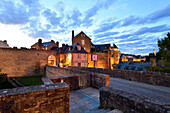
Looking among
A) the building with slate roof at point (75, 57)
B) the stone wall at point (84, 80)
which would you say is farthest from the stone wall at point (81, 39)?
the stone wall at point (84, 80)

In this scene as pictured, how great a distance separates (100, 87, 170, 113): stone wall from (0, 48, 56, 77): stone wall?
97.1 ft

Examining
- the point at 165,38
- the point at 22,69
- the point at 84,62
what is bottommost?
the point at 22,69

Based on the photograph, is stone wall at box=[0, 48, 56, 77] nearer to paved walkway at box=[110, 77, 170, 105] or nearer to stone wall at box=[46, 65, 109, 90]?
stone wall at box=[46, 65, 109, 90]

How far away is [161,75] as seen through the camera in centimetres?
764

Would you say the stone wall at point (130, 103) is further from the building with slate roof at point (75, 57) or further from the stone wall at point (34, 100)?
the building with slate roof at point (75, 57)

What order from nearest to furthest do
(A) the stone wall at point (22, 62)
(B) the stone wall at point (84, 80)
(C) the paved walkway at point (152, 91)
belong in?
(C) the paved walkway at point (152, 91) < (B) the stone wall at point (84, 80) < (A) the stone wall at point (22, 62)

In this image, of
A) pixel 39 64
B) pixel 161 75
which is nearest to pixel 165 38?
pixel 161 75

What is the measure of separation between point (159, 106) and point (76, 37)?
34.1 metres

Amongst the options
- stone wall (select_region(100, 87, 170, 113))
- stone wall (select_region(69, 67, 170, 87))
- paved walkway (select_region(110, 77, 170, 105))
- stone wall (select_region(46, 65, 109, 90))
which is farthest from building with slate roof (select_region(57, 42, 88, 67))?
stone wall (select_region(100, 87, 170, 113))

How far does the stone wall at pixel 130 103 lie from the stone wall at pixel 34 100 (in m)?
1.74

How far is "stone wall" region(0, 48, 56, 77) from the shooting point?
81.0 ft

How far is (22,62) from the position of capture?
26.7 meters

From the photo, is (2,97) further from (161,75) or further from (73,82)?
(161,75)

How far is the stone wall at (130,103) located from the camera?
2.33 meters
